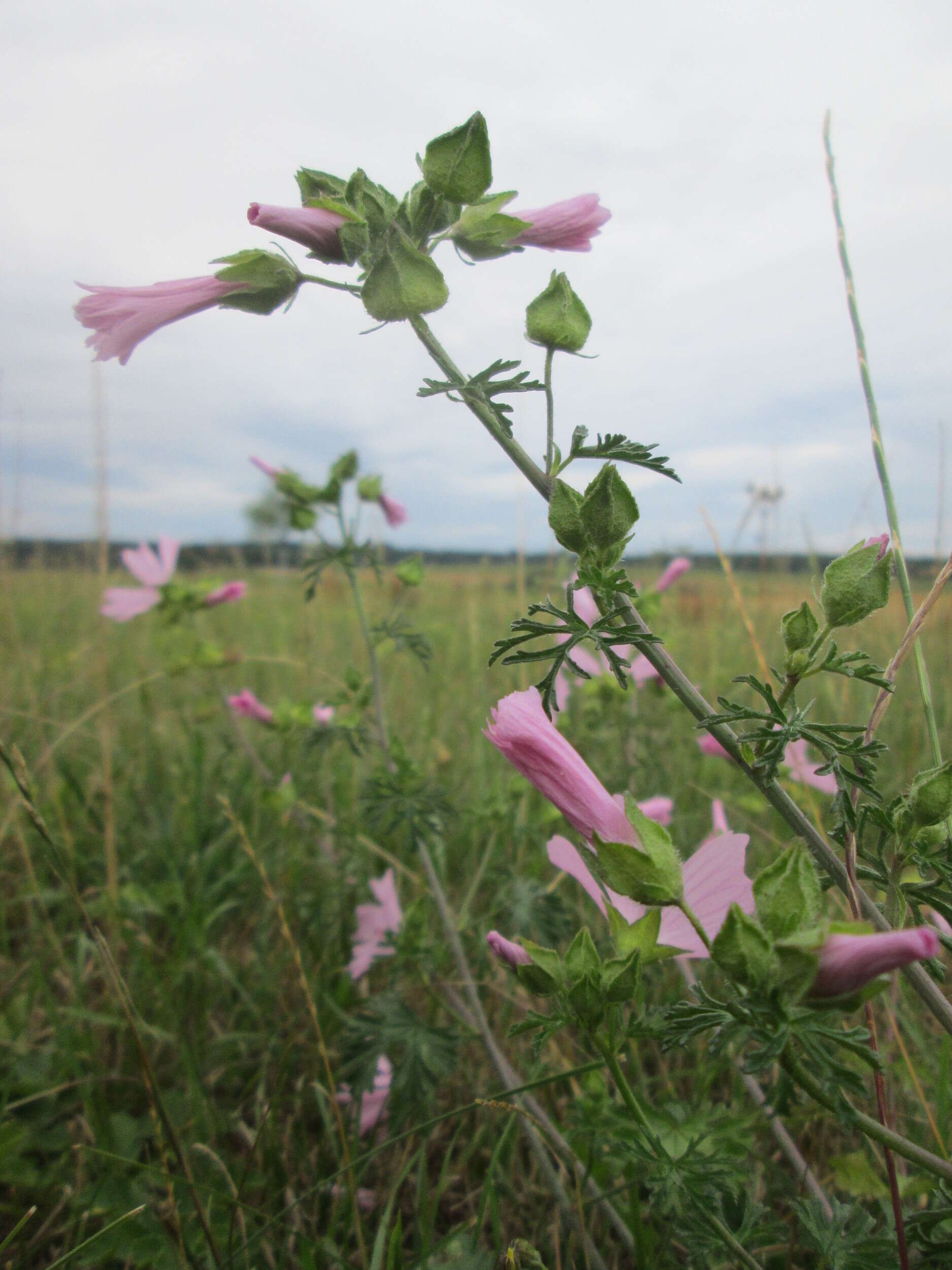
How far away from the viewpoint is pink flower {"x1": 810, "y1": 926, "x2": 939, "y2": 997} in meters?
0.41

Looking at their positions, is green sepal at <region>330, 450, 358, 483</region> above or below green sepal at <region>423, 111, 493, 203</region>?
below

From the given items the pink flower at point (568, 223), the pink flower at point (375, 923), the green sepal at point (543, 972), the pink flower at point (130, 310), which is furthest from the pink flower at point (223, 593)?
the green sepal at point (543, 972)

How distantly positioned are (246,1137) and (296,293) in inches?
45.7

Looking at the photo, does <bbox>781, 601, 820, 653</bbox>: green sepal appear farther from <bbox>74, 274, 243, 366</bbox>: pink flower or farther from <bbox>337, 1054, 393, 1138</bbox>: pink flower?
<bbox>337, 1054, 393, 1138</bbox>: pink flower

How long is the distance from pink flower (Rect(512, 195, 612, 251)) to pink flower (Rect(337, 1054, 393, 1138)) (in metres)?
1.12

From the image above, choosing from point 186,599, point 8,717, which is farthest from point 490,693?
point 8,717

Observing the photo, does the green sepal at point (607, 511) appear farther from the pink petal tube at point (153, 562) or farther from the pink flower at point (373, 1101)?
the pink petal tube at point (153, 562)

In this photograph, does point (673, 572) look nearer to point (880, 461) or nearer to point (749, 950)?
point (880, 461)

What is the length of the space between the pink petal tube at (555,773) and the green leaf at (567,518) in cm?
13

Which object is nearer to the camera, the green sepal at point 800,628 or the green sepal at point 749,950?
the green sepal at point 749,950

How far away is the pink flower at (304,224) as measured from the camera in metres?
0.61

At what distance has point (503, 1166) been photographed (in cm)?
110

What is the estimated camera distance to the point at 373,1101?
4.09 ft

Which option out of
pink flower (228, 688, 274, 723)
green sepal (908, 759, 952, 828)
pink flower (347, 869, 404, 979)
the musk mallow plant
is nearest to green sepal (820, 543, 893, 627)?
the musk mallow plant
